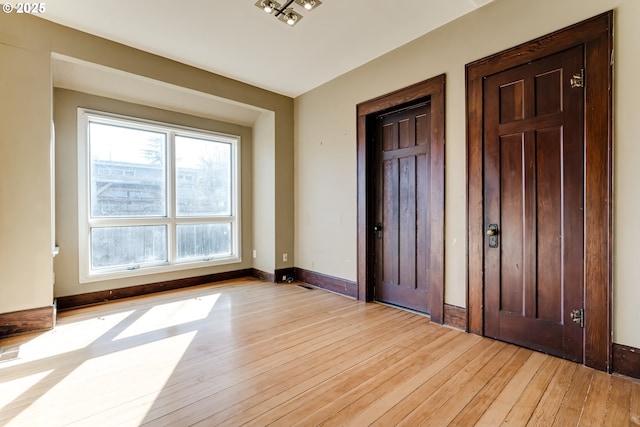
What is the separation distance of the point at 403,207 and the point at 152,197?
3384 millimetres

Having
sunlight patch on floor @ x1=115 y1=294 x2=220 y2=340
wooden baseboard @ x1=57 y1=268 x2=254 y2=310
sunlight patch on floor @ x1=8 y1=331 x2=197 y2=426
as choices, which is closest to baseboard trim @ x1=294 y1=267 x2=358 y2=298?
wooden baseboard @ x1=57 y1=268 x2=254 y2=310

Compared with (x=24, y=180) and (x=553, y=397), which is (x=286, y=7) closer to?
(x=24, y=180)

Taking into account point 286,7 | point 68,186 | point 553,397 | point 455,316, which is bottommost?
point 553,397

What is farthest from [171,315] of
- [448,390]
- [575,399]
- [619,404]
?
[619,404]

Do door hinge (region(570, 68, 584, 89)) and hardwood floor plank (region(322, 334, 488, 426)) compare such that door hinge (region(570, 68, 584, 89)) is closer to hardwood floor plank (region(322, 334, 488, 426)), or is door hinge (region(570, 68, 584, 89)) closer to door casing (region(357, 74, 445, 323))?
door casing (region(357, 74, 445, 323))

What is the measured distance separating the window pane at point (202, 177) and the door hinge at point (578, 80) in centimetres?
435

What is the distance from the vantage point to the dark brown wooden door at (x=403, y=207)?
128 inches

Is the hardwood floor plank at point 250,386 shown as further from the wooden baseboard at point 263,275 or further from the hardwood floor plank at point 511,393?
the wooden baseboard at point 263,275

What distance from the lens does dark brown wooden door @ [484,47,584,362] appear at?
2.19m

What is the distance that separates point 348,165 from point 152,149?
2734 millimetres

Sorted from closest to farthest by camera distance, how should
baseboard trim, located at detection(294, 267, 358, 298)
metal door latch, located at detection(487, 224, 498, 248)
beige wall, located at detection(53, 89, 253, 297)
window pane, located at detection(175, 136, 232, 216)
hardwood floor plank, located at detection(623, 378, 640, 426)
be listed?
hardwood floor plank, located at detection(623, 378, 640, 426) < metal door latch, located at detection(487, 224, 498, 248) < beige wall, located at detection(53, 89, 253, 297) < baseboard trim, located at detection(294, 267, 358, 298) < window pane, located at detection(175, 136, 232, 216)

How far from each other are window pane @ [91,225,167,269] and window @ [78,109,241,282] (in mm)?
10

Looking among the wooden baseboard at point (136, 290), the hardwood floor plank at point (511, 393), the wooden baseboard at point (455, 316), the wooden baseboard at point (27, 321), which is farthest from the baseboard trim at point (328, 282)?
the wooden baseboard at point (27, 321)

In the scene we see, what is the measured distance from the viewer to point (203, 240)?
467 cm
